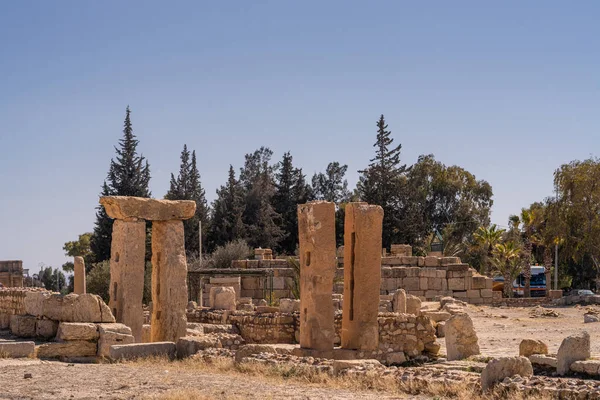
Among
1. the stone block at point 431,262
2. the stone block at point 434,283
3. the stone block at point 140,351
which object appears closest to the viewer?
the stone block at point 140,351

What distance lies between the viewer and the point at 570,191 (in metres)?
40.2

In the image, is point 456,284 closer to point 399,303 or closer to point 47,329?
point 399,303

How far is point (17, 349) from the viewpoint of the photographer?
13672mm

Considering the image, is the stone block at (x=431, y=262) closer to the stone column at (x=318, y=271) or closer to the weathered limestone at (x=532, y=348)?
the weathered limestone at (x=532, y=348)

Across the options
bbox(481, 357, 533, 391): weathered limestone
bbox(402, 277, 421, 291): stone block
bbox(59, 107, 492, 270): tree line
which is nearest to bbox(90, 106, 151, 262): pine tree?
bbox(59, 107, 492, 270): tree line

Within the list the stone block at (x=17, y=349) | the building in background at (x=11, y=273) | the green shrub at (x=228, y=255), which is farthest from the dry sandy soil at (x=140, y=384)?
the building in background at (x=11, y=273)

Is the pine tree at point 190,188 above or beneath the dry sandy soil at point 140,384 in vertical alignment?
above

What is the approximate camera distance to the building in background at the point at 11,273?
41312 millimetres

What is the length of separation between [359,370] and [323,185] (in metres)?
51.7

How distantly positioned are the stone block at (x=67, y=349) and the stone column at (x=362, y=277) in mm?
4482

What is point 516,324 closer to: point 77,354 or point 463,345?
point 463,345

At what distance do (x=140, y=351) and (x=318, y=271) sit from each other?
337cm

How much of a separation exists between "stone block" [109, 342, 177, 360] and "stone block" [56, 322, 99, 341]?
3.10ft

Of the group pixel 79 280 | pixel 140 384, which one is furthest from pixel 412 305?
pixel 140 384
